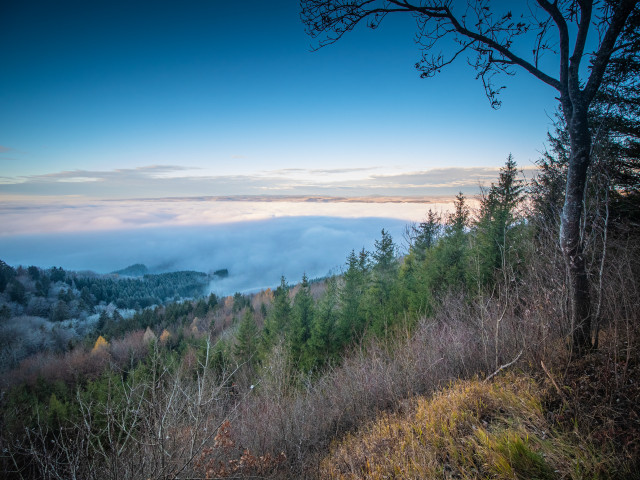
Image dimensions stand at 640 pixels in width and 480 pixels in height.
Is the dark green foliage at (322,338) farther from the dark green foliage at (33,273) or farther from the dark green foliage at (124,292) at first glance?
the dark green foliage at (33,273)

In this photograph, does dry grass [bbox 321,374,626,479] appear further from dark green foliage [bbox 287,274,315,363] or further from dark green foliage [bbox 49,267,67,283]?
dark green foliage [bbox 49,267,67,283]

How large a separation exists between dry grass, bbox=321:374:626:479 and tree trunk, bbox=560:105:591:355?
1105 millimetres

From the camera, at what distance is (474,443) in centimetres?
349

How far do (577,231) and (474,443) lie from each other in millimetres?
3231

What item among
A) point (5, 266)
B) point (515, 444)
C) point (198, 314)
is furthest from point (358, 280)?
point (5, 266)

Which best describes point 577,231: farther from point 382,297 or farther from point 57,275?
point 57,275

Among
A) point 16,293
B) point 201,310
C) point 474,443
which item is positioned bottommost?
point 201,310

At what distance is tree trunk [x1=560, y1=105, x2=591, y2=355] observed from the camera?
380cm

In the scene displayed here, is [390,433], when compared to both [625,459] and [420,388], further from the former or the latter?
[625,459]

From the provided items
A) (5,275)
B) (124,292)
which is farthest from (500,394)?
(5,275)

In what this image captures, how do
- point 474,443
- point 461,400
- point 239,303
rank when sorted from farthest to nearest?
point 239,303 → point 461,400 → point 474,443

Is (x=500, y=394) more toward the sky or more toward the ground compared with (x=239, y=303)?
more toward the sky

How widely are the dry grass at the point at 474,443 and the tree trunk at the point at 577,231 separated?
1.11 metres

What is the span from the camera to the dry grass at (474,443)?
2902 millimetres
